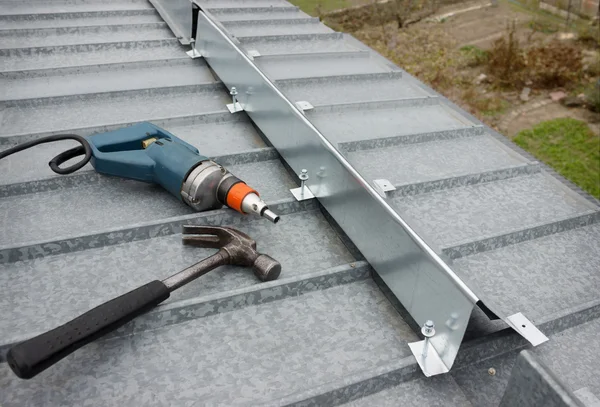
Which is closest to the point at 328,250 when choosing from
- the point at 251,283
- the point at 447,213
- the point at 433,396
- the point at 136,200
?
the point at 251,283

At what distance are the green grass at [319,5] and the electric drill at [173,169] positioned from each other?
888 centimetres

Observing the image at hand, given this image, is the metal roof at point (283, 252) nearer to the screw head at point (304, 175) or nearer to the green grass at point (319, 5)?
the screw head at point (304, 175)

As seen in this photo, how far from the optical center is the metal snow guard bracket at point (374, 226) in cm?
110

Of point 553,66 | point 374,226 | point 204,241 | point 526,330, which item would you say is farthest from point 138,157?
point 553,66

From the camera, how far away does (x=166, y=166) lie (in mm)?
1607

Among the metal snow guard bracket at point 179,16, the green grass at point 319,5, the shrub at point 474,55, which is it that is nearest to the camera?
the metal snow guard bracket at point 179,16

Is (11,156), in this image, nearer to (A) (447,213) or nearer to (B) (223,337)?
(B) (223,337)

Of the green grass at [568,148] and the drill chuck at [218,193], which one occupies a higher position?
the drill chuck at [218,193]

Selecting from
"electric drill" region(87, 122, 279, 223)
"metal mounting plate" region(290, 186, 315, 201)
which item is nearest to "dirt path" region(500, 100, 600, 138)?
"metal mounting plate" region(290, 186, 315, 201)

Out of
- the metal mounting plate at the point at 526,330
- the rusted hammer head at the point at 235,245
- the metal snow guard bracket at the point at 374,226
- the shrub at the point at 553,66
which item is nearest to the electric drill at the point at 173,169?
the rusted hammer head at the point at 235,245

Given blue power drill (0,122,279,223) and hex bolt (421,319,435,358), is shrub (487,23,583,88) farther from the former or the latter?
hex bolt (421,319,435,358)

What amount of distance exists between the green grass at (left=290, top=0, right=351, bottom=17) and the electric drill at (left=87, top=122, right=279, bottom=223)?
8.88 metres

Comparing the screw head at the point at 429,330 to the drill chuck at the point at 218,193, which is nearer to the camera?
the screw head at the point at 429,330

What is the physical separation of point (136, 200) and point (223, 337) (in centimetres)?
69
